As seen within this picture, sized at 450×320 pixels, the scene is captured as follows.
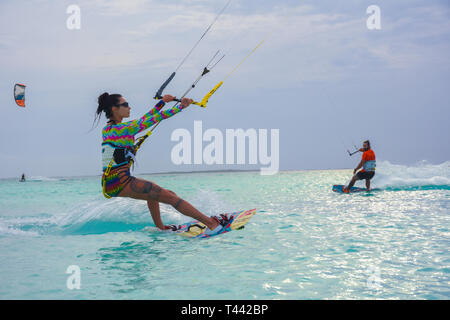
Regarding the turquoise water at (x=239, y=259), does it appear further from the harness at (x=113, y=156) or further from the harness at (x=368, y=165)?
the harness at (x=368, y=165)

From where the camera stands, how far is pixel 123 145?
16.9ft

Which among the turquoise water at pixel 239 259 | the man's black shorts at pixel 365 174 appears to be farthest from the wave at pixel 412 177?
the turquoise water at pixel 239 259

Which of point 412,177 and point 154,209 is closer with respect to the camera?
point 154,209

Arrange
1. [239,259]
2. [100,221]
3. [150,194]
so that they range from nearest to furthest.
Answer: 1. [239,259]
2. [150,194]
3. [100,221]

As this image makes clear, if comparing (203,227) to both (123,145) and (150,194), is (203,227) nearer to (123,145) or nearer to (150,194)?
(150,194)

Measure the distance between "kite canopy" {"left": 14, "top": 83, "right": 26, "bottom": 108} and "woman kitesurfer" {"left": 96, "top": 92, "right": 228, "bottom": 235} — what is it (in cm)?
536

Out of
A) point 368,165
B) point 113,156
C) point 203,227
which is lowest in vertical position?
point 203,227

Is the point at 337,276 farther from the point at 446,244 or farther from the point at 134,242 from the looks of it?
the point at 134,242

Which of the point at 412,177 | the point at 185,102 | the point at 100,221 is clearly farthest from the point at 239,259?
the point at 412,177

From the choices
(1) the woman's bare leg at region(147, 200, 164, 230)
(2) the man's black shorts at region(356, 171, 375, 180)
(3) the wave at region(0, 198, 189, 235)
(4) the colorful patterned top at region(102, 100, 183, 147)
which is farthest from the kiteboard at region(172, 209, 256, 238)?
(2) the man's black shorts at region(356, 171, 375, 180)

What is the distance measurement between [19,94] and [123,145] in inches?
246

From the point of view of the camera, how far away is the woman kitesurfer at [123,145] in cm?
509

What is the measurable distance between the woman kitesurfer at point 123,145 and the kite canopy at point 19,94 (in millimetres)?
5358
